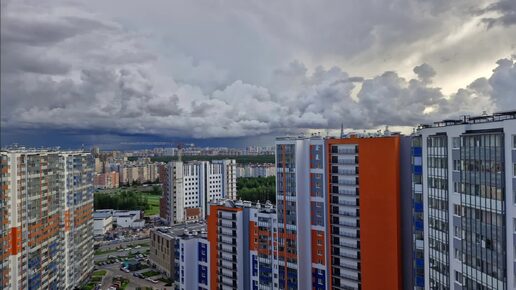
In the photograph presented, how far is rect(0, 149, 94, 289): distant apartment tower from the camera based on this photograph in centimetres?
2575

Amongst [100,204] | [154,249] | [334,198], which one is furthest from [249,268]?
[100,204]

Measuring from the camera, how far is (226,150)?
187 metres

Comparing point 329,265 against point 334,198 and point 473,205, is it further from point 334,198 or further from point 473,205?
point 473,205

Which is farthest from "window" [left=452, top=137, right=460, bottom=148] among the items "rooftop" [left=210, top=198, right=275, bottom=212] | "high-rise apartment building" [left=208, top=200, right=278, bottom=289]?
"rooftop" [left=210, top=198, right=275, bottom=212]

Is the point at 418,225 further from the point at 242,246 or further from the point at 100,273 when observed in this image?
the point at 100,273

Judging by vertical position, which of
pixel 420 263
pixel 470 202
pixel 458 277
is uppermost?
pixel 470 202

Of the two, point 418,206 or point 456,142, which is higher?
point 456,142

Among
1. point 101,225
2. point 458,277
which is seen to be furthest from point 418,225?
point 101,225

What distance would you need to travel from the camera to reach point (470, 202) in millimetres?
13062

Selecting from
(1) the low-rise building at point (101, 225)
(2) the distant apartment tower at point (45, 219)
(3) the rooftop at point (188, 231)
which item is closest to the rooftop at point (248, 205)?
(3) the rooftop at point (188, 231)

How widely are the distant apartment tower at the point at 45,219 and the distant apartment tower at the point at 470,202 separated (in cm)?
2372

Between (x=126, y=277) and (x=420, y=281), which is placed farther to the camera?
(x=126, y=277)

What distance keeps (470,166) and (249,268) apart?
53.7 ft

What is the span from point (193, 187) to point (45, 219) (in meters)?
31.5
